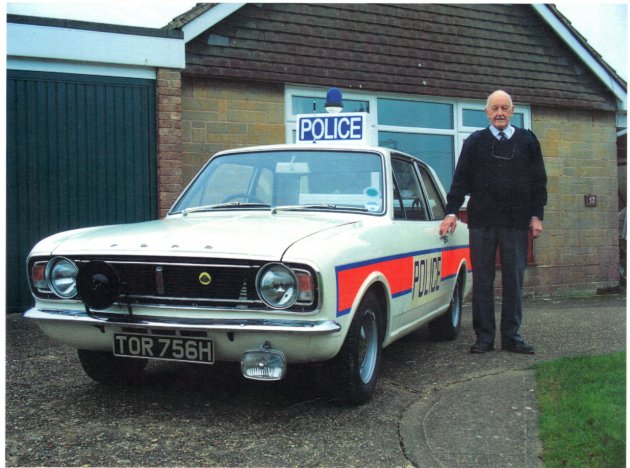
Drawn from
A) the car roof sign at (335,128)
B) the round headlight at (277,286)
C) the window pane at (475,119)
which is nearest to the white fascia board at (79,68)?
the car roof sign at (335,128)

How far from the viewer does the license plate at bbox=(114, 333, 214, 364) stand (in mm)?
3490

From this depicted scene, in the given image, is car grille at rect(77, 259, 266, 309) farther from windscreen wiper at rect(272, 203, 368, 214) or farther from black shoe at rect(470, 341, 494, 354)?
black shoe at rect(470, 341, 494, 354)

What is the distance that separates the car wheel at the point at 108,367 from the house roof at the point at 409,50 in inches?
191

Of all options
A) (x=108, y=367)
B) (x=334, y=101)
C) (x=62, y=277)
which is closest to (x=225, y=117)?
(x=334, y=101)

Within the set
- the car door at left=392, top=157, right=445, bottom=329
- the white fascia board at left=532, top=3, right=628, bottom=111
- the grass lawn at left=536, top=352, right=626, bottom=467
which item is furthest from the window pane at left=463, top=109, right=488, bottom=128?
the grass lawn at left=536, top=352, right=626, bottom=467

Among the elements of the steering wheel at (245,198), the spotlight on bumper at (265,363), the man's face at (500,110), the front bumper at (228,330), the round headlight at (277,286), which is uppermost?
the man's face at (500,110)

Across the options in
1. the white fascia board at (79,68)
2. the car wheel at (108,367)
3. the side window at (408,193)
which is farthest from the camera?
the white fascia board at (79,68)

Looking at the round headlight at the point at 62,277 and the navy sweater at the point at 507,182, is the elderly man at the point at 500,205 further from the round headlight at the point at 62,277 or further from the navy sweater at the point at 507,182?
the round headlight at the point at 62,277

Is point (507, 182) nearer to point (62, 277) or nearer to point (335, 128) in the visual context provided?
point (335, 128)

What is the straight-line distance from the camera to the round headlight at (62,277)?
3.69 m

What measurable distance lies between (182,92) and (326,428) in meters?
5.68

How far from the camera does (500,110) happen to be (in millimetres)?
5273

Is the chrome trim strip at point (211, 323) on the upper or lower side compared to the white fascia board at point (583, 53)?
lower

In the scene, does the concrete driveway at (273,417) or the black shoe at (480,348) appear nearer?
the concrete driveway at (273,417)
